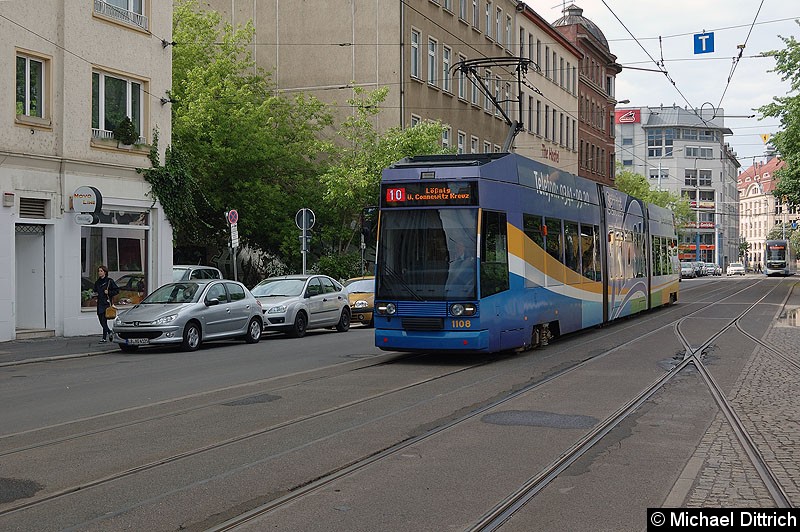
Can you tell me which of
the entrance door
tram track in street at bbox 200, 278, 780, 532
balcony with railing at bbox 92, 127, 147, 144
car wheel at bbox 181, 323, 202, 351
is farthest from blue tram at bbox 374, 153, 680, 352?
balcony with railing at bbox 92, 127, 147, 144

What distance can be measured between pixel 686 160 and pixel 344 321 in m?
115

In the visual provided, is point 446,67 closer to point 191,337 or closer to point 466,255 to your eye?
point 191,337

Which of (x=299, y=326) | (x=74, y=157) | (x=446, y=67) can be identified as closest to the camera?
(x=74, y=157)

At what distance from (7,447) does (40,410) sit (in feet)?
8.28

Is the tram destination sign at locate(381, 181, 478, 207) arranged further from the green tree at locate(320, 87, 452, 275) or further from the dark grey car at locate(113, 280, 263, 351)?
the green tree at locate(320, 87, 452, 275)

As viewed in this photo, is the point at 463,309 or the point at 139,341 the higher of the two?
the point at 463,309

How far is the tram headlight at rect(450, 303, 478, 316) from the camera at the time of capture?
48.2 ft

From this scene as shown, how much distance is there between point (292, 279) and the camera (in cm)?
2483

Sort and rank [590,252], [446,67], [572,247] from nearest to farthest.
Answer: [572,247], [590,252], [446,67]

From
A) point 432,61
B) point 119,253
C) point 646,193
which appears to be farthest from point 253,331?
point 646,193

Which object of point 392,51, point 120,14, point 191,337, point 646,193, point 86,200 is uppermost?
point 392,51

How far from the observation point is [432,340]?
15000mm

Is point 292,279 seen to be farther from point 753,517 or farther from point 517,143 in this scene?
point 517,143

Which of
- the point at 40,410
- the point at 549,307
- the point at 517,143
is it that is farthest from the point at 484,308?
the point at 517,143
